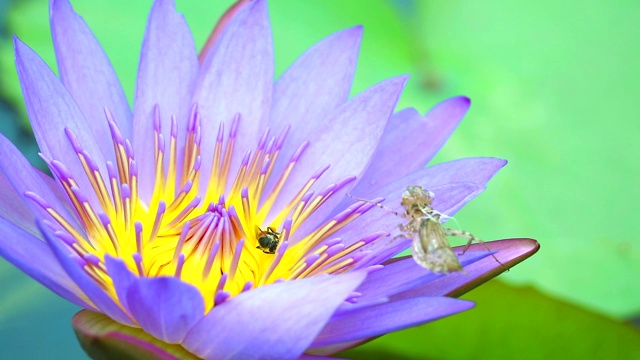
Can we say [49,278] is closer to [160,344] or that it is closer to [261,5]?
[160,344]

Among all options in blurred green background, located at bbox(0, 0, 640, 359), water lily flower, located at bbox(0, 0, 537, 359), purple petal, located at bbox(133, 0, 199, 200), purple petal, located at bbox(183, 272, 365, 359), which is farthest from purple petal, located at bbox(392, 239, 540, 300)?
purple petal, located at bbox(133, 0, 199, 200)

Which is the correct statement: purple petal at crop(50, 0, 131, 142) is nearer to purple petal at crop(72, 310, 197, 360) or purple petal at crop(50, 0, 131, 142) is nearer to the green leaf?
purple petal at crop(72, 310, 197, 360)

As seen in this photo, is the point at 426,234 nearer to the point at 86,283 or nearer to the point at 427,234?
the point at 427,234

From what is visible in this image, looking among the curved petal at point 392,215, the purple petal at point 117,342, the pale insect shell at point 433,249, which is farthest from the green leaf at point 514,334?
the purple petal at point 117,342

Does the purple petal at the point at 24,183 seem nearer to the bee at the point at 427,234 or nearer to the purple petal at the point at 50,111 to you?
the purple petal at the point at 50,111

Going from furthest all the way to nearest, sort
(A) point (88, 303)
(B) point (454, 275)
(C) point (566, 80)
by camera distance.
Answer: (C) point (566, 80) < (B) point (454, 275) < (A) point (88, 303)

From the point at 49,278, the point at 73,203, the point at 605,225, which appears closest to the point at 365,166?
the point at 73,203
